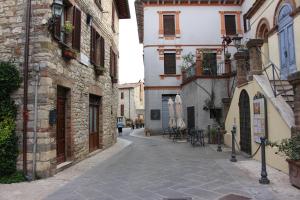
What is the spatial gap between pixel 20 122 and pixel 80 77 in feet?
10.1

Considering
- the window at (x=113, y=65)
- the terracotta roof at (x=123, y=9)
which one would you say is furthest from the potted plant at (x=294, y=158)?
the terracotta roof at (x=123, y=9)

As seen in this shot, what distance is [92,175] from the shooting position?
25.6 feet

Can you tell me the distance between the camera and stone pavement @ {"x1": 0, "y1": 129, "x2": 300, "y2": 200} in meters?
5.74

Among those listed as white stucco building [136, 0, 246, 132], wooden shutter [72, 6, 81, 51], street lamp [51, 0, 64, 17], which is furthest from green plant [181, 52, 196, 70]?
street lamp [51, 0, 64, 17]

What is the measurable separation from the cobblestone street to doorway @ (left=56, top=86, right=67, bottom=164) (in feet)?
3.51

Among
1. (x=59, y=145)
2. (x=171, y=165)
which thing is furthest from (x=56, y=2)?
(x=171, y=165)

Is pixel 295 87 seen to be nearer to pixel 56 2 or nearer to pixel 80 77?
pixel 56 2

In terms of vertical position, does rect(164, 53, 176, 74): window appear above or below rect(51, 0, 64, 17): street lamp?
above

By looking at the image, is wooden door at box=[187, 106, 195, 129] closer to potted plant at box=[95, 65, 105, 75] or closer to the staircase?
potted plant at box=[95, 65, 105, 75]

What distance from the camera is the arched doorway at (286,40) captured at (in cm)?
1169

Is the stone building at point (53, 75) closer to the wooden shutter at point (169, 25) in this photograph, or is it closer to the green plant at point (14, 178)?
the green plant at point (14, 178)

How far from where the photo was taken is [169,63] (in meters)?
22.8

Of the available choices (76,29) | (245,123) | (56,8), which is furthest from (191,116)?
(56,8)

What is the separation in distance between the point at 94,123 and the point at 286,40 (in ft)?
26.9
